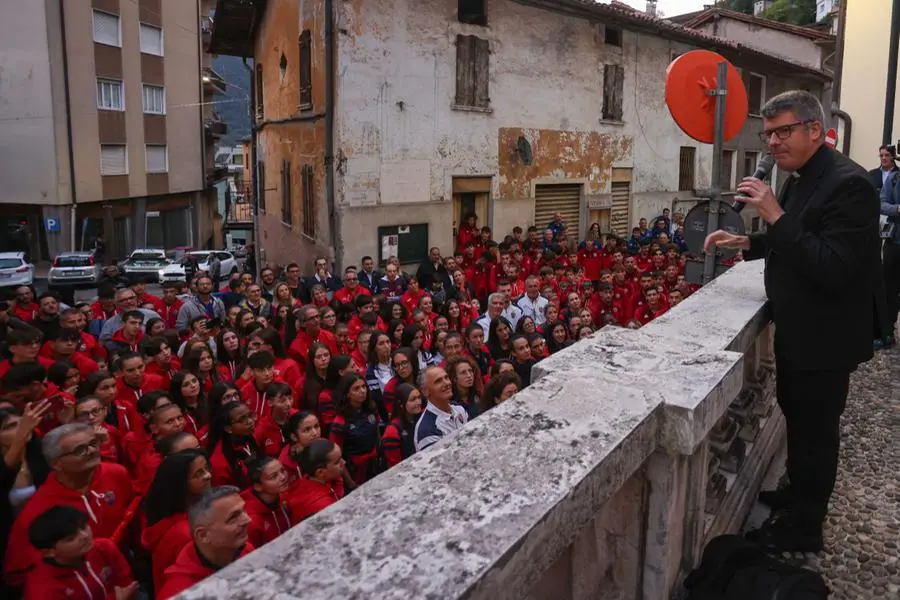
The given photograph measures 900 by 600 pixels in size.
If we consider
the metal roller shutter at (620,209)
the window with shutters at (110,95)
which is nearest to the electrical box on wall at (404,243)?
the metal roller shutter at (620,209)

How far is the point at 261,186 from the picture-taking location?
72.7ft

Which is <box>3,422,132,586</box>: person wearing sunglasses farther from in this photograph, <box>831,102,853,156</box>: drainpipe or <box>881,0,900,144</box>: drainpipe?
<box>831,102,853,156</box>: drainpipe

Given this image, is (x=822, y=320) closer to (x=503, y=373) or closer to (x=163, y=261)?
(x=503, y=373)

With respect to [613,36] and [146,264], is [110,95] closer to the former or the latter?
[146,264]

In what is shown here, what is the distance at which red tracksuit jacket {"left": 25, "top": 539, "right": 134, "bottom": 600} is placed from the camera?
305cm

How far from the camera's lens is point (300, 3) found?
15.7 meters

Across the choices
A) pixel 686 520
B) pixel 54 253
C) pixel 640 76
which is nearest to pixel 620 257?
pixel 640 76

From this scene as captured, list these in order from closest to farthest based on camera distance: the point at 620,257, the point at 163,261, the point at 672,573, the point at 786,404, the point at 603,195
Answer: the point at 672,573 → the point at 786,404 → the point at 620,257 → the point at 603,195 → the point at 163,261

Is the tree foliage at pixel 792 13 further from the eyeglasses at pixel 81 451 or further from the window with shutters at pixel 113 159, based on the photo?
the eyeglasses at pixel 81 451

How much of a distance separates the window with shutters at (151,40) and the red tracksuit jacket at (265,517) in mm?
30604

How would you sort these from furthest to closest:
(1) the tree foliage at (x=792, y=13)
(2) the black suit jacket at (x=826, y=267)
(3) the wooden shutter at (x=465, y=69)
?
(1) the tree foliage at (x=792, y=13) → (3) the wooden shutter at (x=465, y=69) → (2) the black suit jacket at (x=826, y=267)

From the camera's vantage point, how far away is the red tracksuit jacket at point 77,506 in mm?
3430

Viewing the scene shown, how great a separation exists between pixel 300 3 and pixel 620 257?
9.31m

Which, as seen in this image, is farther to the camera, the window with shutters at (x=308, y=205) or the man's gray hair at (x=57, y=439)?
the window with shutters at (x=308, y=205)
